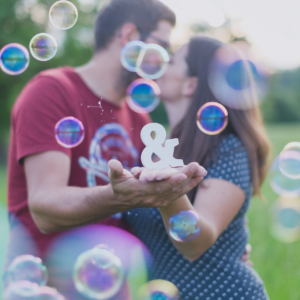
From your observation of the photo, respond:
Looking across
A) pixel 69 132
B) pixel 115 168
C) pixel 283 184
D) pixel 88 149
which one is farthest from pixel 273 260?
pixel 115 168

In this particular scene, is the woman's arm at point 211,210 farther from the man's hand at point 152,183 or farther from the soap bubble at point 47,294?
the soap bubble at point 47,294

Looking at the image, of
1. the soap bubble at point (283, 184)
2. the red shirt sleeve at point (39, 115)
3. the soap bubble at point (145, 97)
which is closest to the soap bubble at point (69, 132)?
the red shirt sleeve at point (39, 115)

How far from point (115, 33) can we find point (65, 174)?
1042mm

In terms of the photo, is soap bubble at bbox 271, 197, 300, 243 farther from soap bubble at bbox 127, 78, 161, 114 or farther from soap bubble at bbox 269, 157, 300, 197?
soap bubble at bbox 127, 78, 161, 114

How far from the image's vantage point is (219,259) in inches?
65.2

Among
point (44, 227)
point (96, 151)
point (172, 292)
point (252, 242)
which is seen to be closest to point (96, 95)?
point (96, 151)

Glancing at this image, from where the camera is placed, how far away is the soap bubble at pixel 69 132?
64.7 inches

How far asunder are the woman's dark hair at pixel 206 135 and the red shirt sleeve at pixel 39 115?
604 millimetres

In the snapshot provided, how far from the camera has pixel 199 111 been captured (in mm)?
1747

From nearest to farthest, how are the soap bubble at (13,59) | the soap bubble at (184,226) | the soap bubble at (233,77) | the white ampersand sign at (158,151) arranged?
the white ampersand sign at (158,151)
the soap bubble at (184,226)
the soap bubble at (233,77)
the soap bubble at (13,59)

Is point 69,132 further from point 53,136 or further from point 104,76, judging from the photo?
point 104,76

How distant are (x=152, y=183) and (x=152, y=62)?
1.00 meters

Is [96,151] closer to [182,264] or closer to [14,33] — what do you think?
[182,264]

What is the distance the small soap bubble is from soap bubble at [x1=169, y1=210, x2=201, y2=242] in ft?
2.29
